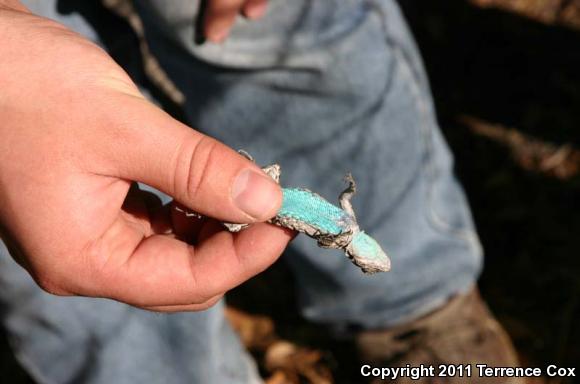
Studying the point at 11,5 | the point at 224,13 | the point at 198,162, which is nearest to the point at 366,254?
the point at 198,162

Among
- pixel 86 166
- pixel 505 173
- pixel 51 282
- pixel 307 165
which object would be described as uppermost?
pixel 86 166

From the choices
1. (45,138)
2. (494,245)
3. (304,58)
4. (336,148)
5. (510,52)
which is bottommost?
(494,245)

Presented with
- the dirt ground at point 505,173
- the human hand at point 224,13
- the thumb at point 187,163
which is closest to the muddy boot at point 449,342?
the dirt ground at point 505,173

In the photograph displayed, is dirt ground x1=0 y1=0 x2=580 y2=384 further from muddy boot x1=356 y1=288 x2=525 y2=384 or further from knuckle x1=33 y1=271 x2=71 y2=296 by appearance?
knuckle x1=33 y1=271 x2=71 y2=296

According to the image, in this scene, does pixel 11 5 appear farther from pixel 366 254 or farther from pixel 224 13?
pixel 366 254

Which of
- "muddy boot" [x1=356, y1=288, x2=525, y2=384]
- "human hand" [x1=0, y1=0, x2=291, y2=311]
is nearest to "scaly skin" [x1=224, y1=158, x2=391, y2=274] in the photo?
"human hand" [x1=0, y1=0, x2=291, y2=311]

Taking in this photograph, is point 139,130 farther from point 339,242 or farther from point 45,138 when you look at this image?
point 339,242

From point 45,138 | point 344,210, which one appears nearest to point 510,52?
point 344,210
